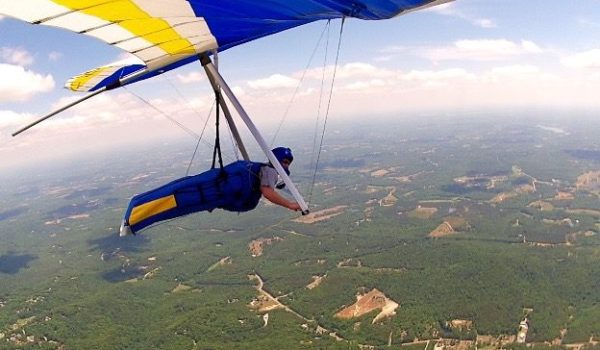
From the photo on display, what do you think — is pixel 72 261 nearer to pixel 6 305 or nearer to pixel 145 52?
pixel 6 305

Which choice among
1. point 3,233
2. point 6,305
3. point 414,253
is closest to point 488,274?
point 414,253

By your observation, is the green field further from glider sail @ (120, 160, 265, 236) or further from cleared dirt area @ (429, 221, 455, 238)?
glider sail @ (120, 160, 265, 236)

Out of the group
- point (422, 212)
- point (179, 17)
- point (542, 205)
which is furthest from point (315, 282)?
point (542, 205)

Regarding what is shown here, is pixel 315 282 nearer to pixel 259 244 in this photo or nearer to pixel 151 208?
pixel 259 244

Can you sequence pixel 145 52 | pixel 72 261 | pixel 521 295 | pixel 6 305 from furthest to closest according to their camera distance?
pixel 72 261 < pixel 6 305 < pixel 521 295 < pixel 145 52

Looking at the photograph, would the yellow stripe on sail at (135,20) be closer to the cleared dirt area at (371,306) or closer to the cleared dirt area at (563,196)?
the cleared dirt area at (371,306)

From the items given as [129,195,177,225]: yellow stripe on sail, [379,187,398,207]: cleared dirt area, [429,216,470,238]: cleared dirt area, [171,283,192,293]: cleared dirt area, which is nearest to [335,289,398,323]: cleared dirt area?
[171,283,192,293]: cleared dirt area

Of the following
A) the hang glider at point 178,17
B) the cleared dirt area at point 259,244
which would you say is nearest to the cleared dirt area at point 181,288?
the cleared dirt area at point 259,244
